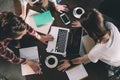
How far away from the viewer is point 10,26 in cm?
230

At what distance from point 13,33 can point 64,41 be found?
1.25ft

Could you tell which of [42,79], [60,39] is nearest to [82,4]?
[60,39]

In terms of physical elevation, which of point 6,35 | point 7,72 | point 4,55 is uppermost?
point 6,35

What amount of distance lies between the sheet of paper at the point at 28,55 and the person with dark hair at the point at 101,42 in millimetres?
200

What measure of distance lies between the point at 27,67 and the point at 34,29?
0.93 feet

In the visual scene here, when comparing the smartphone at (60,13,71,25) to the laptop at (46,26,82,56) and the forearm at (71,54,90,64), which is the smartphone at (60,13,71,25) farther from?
the forearm at (71,54,90,64)

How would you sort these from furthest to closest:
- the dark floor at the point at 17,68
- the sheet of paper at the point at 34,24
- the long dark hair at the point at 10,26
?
the sheet of paper at the point at 34,24 → the dark floor at the point at 17,68 → the long dark hair at the point at 10,26

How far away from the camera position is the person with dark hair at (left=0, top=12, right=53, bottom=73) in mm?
2305

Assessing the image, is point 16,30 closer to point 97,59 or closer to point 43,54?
point 43,54

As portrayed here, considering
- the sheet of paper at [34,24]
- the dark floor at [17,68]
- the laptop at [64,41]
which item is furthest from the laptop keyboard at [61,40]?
the dark floor at [17,68]

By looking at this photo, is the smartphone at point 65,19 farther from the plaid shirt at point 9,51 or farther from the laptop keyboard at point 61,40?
the plaid shirt at point 9,51

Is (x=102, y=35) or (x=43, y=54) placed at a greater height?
(x=102, y=35)

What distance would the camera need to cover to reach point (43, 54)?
248 centimetres

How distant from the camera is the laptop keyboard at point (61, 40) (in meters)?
2.46
